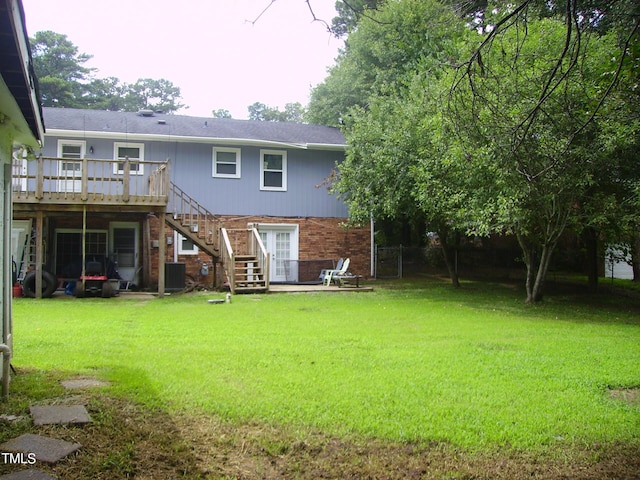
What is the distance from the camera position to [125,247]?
18.1 metres

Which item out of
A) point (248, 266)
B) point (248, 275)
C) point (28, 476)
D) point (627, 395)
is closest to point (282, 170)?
point (248, 266)

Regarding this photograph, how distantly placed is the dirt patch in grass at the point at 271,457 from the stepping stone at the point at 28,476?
0.08 m

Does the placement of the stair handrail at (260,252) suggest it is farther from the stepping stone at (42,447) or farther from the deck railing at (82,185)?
the stepping stone at (42,447)

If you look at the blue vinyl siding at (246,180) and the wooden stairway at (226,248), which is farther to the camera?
the blue vinyl siding at (246,180)

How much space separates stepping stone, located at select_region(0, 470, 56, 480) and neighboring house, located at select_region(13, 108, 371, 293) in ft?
39.1

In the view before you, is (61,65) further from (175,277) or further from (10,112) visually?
(10,112)

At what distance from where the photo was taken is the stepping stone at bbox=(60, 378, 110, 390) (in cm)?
517

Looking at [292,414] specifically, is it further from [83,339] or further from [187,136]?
[187,136]

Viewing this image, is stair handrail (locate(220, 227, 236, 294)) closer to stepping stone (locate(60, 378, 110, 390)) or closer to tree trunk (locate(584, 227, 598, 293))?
stepping stone (locate(60, 378, 110, 390))

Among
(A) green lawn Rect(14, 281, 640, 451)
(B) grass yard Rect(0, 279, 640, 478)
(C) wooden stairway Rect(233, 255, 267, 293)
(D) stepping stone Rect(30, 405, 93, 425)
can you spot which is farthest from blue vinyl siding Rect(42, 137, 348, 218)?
(D) stepping stone Rect(30, 405, 93, 425)

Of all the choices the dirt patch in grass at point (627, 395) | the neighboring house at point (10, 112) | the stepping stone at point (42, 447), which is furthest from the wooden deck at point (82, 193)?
the dirt patch in grass at point (627, 395)

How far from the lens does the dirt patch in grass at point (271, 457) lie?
3539 millimetres

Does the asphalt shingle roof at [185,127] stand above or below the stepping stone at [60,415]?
above

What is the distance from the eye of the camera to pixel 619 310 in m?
13.4
